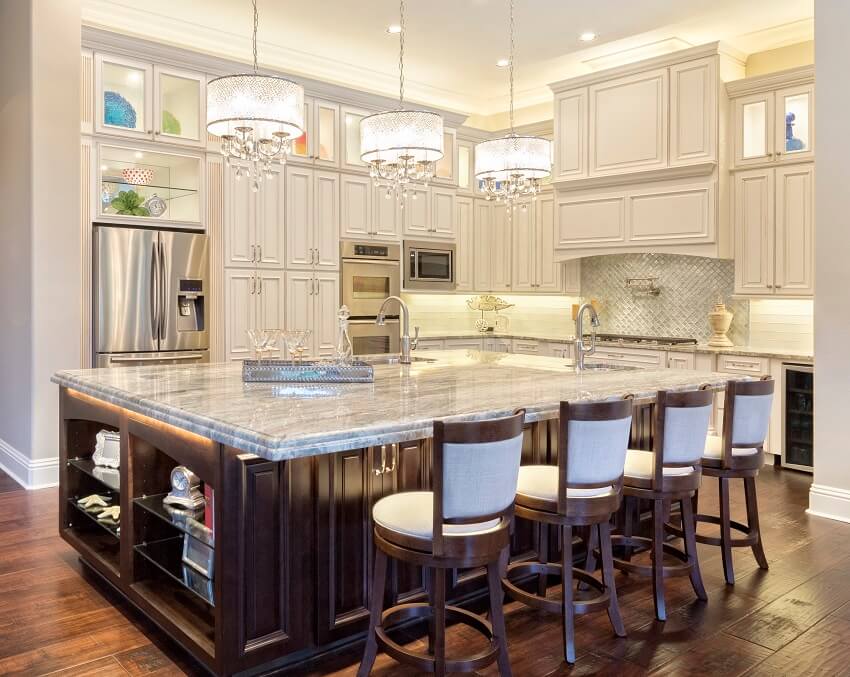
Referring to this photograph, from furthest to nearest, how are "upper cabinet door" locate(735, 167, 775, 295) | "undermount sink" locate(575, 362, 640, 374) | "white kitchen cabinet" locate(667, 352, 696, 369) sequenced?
"white kitchen cabinet" locate(667, 352, 696, 369) < "upper cabinet door" locate(735, 167, 775, 295) < "undermount sink" locate(575, 362, 640, 374)

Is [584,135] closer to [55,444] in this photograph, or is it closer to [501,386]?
[501,386]

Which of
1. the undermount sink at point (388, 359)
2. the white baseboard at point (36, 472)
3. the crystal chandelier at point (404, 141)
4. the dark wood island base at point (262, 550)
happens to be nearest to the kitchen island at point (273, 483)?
the dark wood island base at point (262, 550)

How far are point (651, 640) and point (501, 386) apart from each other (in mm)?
1136

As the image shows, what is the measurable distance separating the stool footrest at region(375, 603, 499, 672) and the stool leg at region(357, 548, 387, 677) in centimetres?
3

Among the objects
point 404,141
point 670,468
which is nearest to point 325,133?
point 404,141

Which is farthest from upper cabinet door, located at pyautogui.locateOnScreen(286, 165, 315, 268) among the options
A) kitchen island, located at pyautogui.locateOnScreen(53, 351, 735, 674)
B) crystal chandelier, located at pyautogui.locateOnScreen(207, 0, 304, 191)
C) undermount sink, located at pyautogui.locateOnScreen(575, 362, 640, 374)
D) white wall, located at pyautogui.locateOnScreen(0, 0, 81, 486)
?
undermount sink, located at pyautogui.locateOnScreen(575, 362, 640, 374)

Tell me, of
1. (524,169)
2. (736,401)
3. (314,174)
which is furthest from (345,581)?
(314,174)

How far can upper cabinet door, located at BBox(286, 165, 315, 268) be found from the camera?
612 centimetres

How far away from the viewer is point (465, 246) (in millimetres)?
7730

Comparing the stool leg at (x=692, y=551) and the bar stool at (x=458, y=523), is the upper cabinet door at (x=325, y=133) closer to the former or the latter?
the stool leg at (x=692, y=551)

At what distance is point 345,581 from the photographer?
8.46 ft

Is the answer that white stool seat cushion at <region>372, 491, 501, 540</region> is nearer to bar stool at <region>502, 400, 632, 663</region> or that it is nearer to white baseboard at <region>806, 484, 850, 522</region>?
bar stool at <region>502, 400, 632, 663</region>

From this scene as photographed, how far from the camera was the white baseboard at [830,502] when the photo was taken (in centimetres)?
420

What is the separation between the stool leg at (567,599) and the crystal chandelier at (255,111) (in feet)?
6.69
